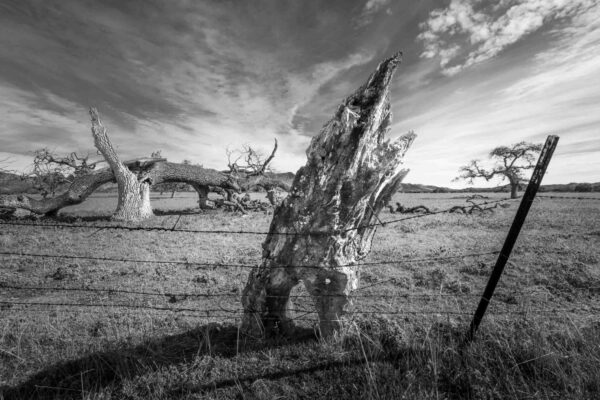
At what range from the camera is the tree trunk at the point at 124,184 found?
16.8 m

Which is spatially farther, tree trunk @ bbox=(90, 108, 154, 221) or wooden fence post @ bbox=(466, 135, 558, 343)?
tree trunk @ bbox=(90, 108, 154, 221)

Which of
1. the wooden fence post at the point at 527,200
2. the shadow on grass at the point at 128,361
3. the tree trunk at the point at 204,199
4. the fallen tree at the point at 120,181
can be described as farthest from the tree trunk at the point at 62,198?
the wooden fence post at the point at 527,200

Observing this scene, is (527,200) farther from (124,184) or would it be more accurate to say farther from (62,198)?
(62,198)

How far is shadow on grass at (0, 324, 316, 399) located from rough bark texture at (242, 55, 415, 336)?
0.30 metres

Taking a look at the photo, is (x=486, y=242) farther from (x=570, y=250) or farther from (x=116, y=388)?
(x=116, y=388)

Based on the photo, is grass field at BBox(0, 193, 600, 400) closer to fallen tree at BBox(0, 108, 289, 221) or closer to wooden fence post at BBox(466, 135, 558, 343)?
wooden fence post at BBox(466, 135, 558, 343)

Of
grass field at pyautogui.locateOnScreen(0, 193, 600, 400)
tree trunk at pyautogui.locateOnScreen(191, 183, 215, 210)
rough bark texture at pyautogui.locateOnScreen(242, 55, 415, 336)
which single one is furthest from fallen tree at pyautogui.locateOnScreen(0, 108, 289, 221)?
rough bark texture at pyautogui.locateOnScreen(242, 55, 415, 336)

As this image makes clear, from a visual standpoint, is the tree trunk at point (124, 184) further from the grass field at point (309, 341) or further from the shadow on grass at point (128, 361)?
the shadow on grass at point (128, 361)

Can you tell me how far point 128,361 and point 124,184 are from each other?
1559 centimetres

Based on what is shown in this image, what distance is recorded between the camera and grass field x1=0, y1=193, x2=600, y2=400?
3.34 meters

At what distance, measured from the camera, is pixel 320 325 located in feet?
14.0

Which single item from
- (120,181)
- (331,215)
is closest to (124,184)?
(120,181)

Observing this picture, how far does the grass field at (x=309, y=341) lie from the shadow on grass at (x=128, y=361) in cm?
2

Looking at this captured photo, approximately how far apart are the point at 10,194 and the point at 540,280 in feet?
78.3
